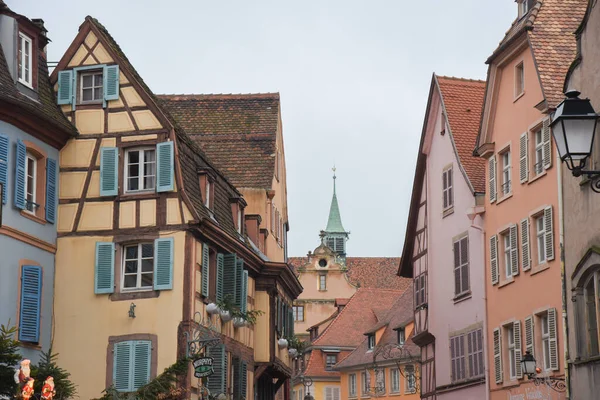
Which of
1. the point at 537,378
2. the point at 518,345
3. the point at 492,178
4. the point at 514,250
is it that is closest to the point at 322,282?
the point at 492,178

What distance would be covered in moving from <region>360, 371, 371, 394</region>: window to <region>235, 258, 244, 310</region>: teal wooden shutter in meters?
36.4

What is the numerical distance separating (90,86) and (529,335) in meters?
12.4

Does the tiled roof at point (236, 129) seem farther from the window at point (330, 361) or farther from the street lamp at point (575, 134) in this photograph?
the window at point (330, 361)

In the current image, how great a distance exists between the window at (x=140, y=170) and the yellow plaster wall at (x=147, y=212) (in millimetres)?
361

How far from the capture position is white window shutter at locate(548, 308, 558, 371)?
25.7 meters

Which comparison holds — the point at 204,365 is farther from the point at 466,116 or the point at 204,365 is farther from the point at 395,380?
the point at 395,380

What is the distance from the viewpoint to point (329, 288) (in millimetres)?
94938

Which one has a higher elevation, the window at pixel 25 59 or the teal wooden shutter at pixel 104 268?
the window at pixel 25 59

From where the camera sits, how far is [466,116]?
3525 centimetres

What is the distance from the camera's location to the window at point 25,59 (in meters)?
26.6

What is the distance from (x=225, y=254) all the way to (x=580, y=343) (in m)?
13.5

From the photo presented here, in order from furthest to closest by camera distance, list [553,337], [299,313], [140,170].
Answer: [299,313] → [140,170] → [553,337]

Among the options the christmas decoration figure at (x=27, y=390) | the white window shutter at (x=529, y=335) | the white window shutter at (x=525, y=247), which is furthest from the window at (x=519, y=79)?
the christmas decoration figure at (x=27, y=390)

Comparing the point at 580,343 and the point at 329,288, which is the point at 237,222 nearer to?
the point at 580,343
